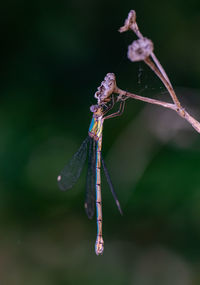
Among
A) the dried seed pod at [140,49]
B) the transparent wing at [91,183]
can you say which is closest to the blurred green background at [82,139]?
the transparent wing at [91,183]

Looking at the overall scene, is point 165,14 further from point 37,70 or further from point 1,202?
point 1,202

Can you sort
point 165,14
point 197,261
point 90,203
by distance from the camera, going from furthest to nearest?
point 165,14 → point 197,261 → point 90,203

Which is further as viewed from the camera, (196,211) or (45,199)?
(45,199)

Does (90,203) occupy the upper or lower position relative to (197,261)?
upper

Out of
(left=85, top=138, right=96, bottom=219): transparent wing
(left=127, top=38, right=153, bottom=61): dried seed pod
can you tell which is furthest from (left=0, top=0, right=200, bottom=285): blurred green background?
(left=127, top=38, right=153, bottom=61): dried seed pod

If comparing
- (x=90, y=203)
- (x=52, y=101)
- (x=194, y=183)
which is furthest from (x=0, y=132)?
(x=194, y=183)

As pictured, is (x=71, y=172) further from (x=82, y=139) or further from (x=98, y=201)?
(x=82, y=139)

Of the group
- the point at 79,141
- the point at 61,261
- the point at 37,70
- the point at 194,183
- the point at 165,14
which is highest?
the point at 165,14
